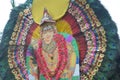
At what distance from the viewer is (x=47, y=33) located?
7.00 metres

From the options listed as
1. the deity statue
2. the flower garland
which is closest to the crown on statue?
the deity statue

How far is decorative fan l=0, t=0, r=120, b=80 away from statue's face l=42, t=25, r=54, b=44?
0.10 meters

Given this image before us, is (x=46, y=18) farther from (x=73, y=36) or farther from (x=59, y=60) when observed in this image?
(x=59, y=60)

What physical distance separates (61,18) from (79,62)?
66 centimetres

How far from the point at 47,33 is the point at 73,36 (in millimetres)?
421

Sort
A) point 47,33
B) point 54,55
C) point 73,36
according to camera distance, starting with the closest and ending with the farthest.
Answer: point 73,36
point 54,55
point 47,33

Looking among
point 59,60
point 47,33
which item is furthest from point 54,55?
point 47,33

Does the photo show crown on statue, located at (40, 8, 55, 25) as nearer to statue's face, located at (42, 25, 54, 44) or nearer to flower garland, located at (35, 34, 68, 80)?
statue's face, located at (42, 25, 54, 44)

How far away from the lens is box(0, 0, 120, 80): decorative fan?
642 centimetres

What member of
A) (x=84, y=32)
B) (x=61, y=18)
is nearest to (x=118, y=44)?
(x=84, y=32)

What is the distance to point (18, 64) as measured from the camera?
7297 mm

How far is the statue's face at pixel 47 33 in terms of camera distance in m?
6.95

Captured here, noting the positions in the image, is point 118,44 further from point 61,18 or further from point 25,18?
point 25,18

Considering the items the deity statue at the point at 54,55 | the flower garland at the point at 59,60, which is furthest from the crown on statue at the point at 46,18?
the flower garland at the point at 59,60
